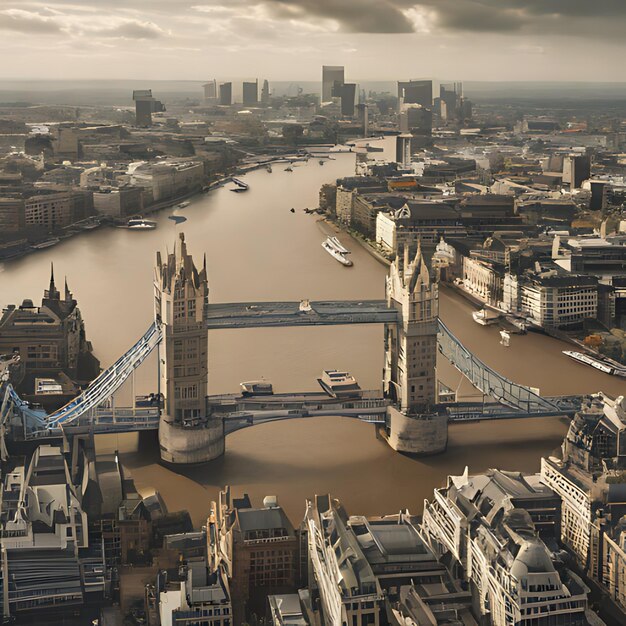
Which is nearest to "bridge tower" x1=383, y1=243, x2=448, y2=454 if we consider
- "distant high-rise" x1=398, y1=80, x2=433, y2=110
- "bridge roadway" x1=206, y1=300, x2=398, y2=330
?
"bridge roadway" x1=206, y1=300, x2=398, y2=330

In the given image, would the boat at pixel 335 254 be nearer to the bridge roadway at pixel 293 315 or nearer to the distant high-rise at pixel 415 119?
the bridge roadway at pixel 293 315

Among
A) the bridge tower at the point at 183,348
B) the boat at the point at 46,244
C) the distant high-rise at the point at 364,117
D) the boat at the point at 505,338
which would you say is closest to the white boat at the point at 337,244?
the boat at the point at 46,244

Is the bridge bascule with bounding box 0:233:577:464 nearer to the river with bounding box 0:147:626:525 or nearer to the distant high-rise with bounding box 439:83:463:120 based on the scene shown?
the river with bounding box 0:147:626:525

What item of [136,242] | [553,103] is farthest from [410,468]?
[553,103]

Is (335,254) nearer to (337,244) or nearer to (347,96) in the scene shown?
(337,244)

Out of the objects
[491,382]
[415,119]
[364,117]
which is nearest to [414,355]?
[491,382]
